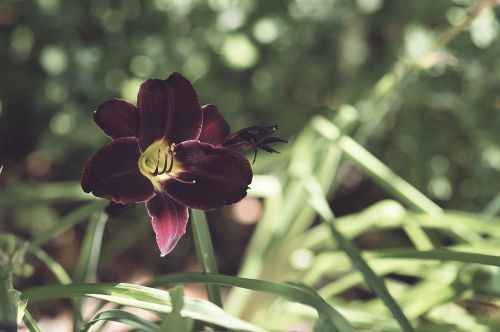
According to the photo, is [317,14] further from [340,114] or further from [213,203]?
[213,203]

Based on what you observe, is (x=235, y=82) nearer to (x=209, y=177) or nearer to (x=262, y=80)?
(x=262, y=80)

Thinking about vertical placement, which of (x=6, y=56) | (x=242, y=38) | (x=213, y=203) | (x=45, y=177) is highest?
(x=242, y=38)

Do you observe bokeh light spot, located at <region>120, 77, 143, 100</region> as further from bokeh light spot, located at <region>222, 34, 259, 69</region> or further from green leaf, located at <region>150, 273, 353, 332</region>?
green leaf, located at <region>150, 273, 353, 332</region>

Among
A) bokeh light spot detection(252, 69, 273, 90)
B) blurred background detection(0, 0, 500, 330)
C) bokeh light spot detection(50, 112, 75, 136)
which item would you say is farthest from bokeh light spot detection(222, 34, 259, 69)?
bokeh light spot detection(50, 112, 75, 136)

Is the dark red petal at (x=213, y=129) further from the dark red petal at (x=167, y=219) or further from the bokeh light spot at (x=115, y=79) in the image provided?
the bokeh light spot at (x=115, y=79)

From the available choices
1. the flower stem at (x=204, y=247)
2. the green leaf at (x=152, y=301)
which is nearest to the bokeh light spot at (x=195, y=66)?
the flower stem at (x=204, y=247)

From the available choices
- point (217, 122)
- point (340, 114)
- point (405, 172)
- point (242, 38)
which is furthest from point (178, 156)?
point (405, 172)
